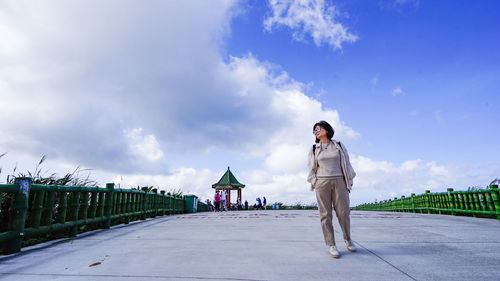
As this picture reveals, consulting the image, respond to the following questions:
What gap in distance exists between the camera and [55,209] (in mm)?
6156

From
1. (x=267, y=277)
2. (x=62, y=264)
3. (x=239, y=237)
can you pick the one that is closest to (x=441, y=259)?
(x=267, y=277)

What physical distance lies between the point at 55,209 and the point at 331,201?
561 centimetres

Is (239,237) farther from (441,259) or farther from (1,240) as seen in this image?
(1,240)

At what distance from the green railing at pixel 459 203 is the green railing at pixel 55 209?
12057 mm

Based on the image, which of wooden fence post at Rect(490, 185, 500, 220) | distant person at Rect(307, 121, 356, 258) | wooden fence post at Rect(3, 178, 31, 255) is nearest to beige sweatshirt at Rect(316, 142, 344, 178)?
distant person at Rect(307, 121, 356, 258)

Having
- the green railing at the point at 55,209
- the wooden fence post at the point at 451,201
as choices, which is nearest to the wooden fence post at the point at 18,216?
the green railing at the point at 55,209

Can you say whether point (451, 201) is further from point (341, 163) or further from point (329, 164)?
point (329, 164)

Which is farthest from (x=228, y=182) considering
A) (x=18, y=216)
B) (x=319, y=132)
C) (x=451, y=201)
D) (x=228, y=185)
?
(x=319, y=132)

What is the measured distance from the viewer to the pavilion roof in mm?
30891

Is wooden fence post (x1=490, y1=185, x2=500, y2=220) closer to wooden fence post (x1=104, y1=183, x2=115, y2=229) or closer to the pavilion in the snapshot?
wooden fence post (x1=104, y1=183, x2=115, y2=229)

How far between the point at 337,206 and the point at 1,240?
478cm

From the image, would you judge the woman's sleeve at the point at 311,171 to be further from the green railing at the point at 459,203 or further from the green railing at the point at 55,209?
the green railing at the point at 459,203

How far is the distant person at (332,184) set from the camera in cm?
400

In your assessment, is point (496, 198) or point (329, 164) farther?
point (496, 198)
